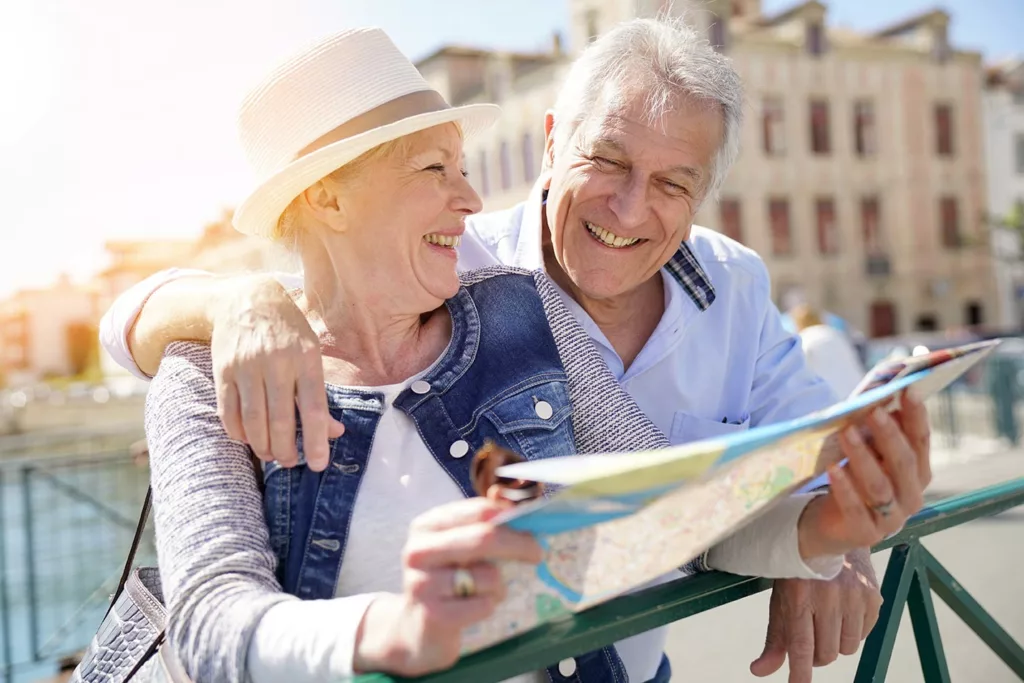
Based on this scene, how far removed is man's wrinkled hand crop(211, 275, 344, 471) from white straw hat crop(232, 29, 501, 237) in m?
0.33

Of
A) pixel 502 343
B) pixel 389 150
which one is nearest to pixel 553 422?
pixel 502 343

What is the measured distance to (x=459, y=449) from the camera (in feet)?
4.76

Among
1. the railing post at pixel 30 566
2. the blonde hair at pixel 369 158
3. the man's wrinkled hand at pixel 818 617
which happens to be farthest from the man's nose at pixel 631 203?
the railing post at pixel 30 566

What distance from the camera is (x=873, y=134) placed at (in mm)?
26922

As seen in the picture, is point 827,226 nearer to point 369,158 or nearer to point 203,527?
point 369,158

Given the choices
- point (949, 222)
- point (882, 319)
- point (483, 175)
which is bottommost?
point (882, 319)

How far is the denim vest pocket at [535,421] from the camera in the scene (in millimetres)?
1497

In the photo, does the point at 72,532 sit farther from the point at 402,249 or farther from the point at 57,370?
the point at 57,370

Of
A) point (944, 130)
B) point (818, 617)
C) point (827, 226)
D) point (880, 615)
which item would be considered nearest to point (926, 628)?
point (880, 615)

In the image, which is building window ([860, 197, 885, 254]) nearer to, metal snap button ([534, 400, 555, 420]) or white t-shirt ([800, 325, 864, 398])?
white t-shirt ([800, 325, 864, 398])

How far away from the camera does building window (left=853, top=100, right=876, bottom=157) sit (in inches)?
1052

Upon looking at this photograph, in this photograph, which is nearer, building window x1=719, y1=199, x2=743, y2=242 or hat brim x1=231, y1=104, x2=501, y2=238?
hat brim x1=231, y1=104, x2=501, y2=238

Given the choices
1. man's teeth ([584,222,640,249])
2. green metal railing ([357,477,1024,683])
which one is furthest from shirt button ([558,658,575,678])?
man's teeth ([584,222,640,249])

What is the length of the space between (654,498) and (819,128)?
27278 mm
